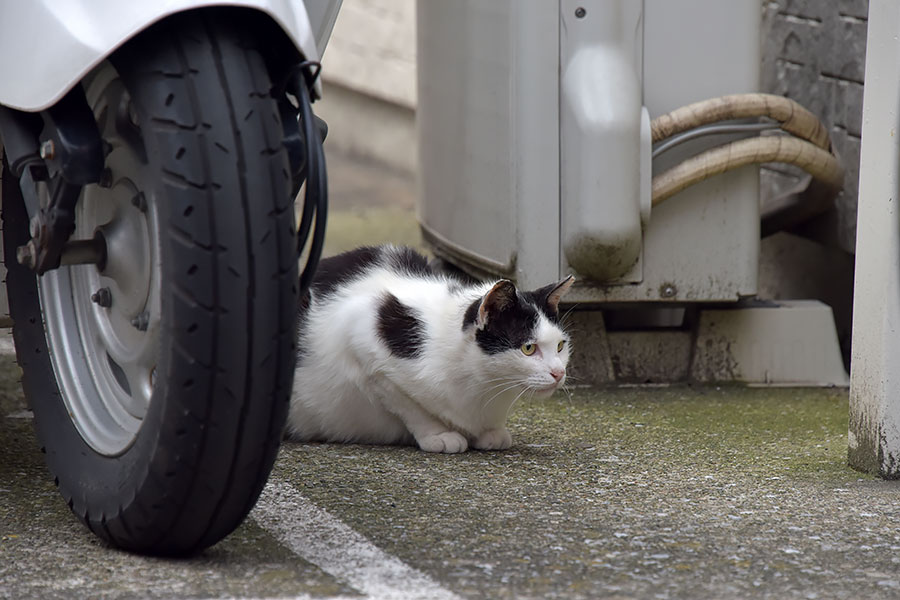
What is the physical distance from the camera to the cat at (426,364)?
273 cm

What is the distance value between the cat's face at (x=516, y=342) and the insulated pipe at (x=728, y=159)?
0.74m

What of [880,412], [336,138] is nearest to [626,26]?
[880,412]

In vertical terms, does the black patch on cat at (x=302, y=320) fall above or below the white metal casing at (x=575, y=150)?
below

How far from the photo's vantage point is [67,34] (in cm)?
168

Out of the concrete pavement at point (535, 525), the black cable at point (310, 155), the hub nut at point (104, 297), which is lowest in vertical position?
the concrete pavement at point (535, 525)

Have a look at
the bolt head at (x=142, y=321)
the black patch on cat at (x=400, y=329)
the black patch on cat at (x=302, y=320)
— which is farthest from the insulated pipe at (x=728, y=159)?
the bolt head at (x=142, y=321)

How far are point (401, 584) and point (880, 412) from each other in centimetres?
117

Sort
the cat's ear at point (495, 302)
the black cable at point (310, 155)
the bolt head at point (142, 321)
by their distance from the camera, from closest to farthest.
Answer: the black cable at point (310, 155)
the bolt head at point (142, 321)
the cat's ear at point (495, 302)

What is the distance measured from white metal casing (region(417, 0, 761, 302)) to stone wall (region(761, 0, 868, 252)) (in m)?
0.53

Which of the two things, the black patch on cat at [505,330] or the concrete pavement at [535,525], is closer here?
the concrete pavement at [535,525]

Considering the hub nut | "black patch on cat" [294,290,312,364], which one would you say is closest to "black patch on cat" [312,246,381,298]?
"black patch on cat" [294,290,312,364]

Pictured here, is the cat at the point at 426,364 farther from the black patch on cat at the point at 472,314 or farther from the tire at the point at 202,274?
the tire at the point at 202,274

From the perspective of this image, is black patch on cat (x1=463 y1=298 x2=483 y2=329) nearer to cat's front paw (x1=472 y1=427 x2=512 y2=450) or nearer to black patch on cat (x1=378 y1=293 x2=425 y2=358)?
black patch on cat (x1=378 y1=293 x2=425 y2=358)

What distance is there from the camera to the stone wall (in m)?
3.76
